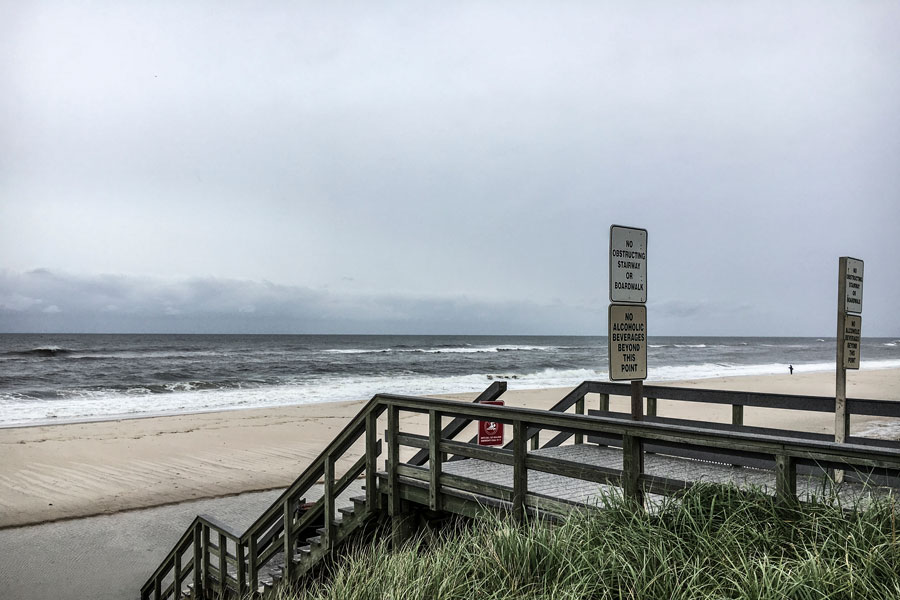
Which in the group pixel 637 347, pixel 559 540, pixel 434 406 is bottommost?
pixel 559 540

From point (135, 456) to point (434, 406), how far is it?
13592mm

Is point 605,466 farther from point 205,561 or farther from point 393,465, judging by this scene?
point 205,561

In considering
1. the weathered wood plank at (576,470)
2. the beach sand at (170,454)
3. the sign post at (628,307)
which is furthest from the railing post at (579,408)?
the beach sand at (170,454)

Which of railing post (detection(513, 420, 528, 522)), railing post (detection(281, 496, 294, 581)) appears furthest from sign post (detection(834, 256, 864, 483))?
railing post (detection(281, 496, 294, 581))

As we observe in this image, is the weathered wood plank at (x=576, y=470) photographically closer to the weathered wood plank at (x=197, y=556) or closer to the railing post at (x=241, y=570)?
the railing post at (x=241, y=570)

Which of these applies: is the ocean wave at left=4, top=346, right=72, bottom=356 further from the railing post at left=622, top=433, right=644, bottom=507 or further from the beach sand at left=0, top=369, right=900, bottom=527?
the railing post at left=622, top=433, right=644, bottom=507

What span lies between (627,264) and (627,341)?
0.66 metres

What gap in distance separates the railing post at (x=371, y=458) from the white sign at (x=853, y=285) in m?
4.91

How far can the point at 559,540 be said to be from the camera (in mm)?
4230

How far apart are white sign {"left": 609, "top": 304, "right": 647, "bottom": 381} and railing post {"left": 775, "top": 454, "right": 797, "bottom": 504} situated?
181cm

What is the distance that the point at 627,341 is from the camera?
5863 millimetres

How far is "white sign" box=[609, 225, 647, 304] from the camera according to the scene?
5.73 metres

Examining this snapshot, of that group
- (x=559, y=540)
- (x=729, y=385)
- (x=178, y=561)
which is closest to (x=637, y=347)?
(x=559, y=540)

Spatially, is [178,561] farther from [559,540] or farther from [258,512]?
[559,540]
